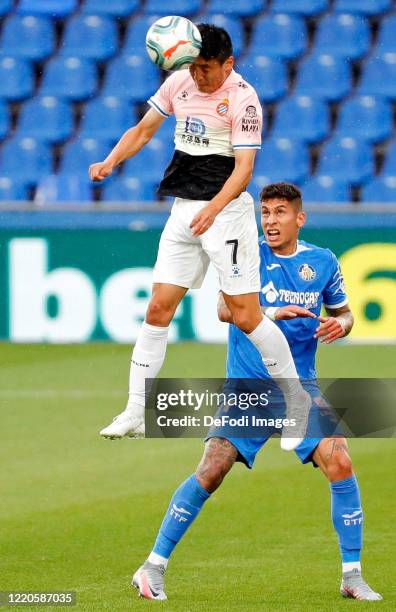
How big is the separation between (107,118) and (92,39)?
4.33 feet

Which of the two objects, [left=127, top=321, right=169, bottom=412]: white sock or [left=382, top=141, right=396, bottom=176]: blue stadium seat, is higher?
[left=382, top=141, right=396, bottom=176]: blue stadium seat

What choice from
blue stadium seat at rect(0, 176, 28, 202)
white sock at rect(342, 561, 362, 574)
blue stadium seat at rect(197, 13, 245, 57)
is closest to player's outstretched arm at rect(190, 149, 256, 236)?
white sock at rect(342, 561, 362, 574)

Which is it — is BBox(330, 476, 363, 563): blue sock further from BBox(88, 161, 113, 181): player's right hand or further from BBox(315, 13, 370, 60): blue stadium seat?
BBox(315, 13, 370, 60): blue stadium seat

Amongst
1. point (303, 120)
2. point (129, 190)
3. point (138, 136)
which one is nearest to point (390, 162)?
point (303, 120)

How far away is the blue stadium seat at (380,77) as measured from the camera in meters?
16.4

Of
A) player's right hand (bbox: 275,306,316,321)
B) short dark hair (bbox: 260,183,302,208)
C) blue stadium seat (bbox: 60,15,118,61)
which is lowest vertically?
player's right hand (bbox: 275,306,316,321)

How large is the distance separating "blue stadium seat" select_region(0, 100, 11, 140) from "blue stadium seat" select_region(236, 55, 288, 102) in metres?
2.93

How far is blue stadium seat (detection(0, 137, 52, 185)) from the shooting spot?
16109 millimetres

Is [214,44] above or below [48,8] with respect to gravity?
below

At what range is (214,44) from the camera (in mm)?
6004

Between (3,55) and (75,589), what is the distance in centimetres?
1200

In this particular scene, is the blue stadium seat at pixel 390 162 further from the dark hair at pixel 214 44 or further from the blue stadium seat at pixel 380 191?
the dark hair at pixel 214 44

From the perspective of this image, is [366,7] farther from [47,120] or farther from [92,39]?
[47,120]

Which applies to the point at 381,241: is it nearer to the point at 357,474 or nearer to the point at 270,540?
the point at 357,474
